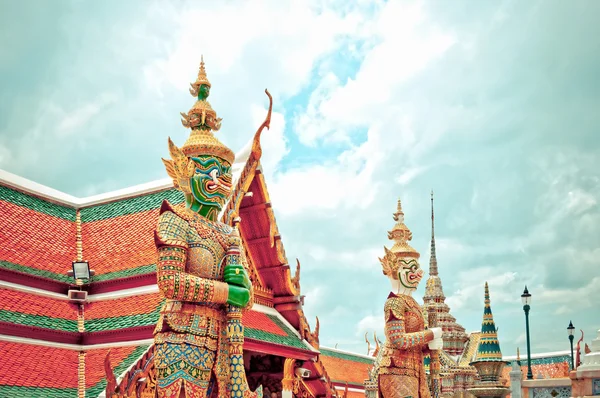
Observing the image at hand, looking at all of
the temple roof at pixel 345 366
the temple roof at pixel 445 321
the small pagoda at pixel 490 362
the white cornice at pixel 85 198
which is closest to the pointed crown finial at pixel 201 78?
the white cornice at pixel 85 198

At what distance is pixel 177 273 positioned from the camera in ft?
24.5

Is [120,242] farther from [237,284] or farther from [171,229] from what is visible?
[237,284]

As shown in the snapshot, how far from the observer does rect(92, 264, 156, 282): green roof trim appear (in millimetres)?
10089

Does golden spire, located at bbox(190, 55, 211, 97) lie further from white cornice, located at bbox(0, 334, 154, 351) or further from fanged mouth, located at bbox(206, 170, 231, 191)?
white cornice, located at bbox(0, 334, 154, 351)

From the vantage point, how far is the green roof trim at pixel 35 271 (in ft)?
31.9

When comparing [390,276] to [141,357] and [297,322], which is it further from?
[141,357]

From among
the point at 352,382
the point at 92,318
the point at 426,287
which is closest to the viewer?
the point at 92,318

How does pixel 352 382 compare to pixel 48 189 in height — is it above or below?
below

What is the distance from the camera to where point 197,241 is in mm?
7895

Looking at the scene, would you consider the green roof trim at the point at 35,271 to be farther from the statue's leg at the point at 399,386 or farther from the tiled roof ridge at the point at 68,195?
the statue's leg at the point at 399,386

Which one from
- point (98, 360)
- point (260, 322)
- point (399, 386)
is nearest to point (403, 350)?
point (399, 386)

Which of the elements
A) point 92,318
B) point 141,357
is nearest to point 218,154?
point 141,357

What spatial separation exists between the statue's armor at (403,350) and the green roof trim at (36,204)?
567cm

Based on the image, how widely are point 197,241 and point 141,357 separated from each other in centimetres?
161
